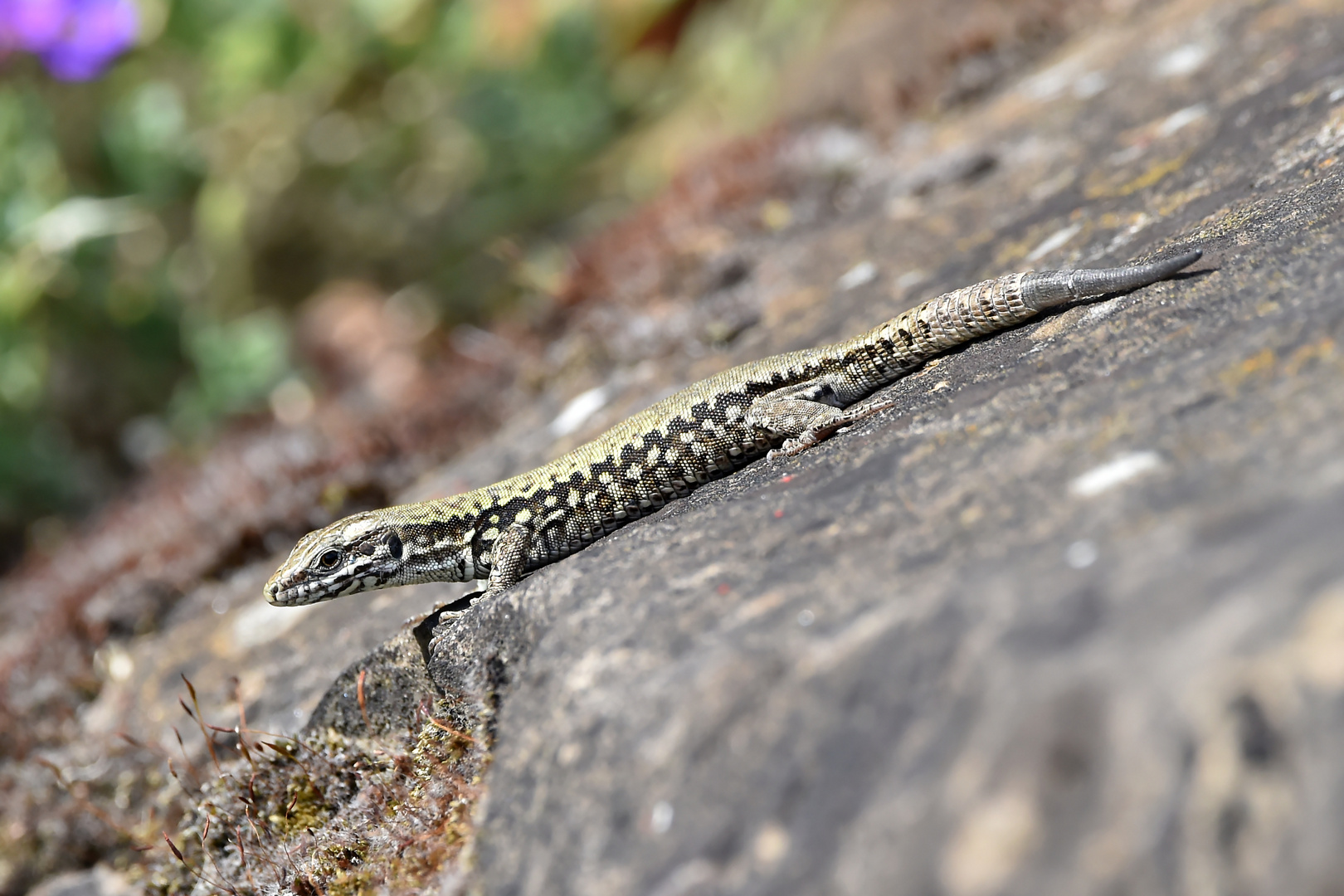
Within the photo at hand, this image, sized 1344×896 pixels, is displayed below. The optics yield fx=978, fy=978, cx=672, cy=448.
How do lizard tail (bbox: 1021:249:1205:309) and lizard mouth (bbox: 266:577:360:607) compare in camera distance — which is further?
lizard mouth (bbox: 266:577:360:607)

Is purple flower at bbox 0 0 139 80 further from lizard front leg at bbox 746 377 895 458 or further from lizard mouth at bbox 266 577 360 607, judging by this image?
lizard front leg at bbox 746 377 895 458

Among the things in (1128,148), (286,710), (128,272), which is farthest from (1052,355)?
(128,272)

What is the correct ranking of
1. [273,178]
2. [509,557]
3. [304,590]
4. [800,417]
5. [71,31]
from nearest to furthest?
[800,417] → [509,557] → [304,590] → [71,31] → [273,178]

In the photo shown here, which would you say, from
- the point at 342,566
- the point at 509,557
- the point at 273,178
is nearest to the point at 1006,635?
the point at 509,557

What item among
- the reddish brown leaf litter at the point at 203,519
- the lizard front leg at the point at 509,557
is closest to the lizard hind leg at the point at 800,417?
the lizard front leg at the point at 509,557

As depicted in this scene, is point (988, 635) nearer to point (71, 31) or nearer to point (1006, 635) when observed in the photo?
point (1006, 635)

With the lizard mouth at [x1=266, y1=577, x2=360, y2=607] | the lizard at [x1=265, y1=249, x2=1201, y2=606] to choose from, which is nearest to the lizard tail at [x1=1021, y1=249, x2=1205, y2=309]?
the lizard at [x1=265, y1=249, x2=1201, y2=606]
